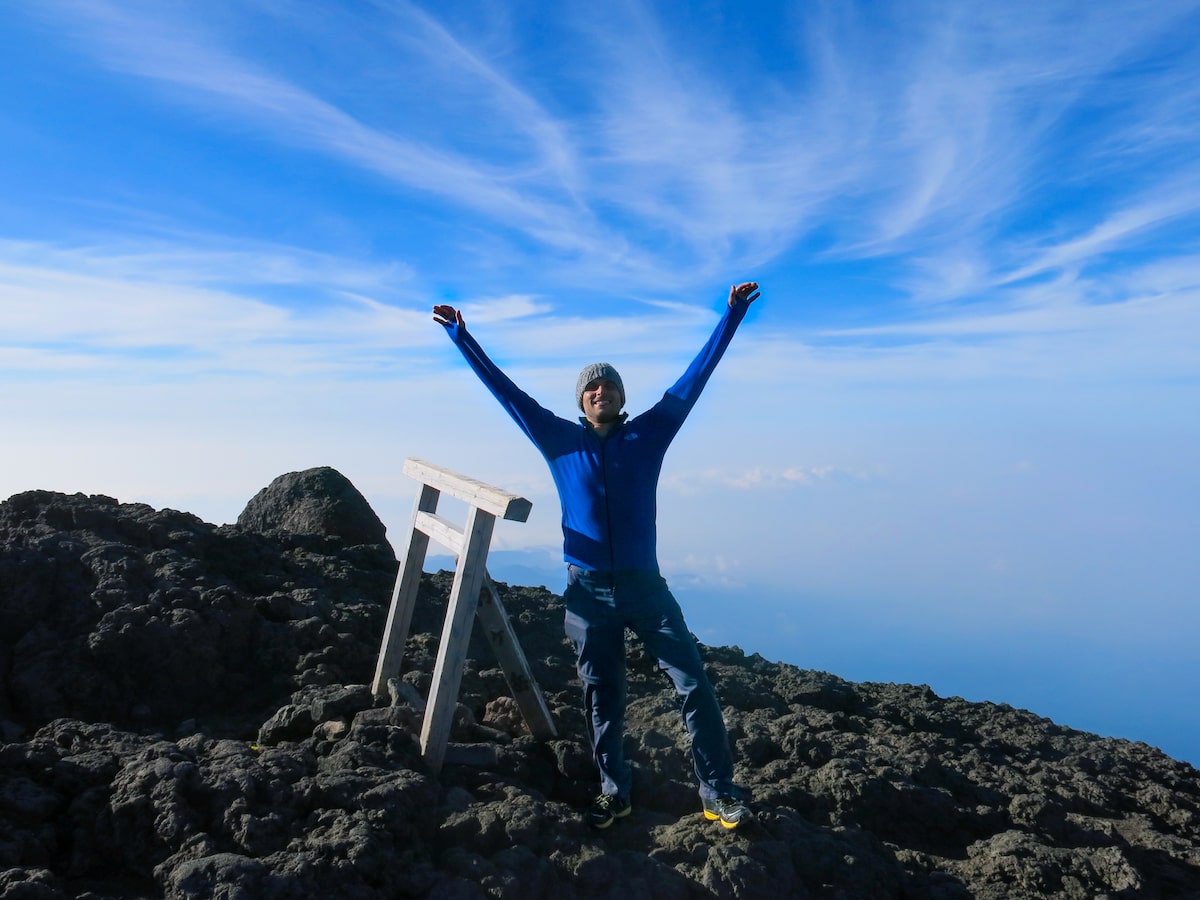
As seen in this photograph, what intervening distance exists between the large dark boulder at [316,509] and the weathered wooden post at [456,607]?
4.63 metres

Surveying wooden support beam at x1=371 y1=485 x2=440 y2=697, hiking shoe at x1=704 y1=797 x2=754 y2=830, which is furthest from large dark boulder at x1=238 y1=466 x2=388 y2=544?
hiking shoe at x1=704 y1=797 x2=754 y2=830

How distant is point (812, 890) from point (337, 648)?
13.5 feet

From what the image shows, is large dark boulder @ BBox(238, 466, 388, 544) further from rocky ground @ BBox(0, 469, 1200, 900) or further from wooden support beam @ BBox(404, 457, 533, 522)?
wooden support beam @ BBox(404, 457, 533, 522)

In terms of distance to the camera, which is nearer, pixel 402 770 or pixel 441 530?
pixel 402 770

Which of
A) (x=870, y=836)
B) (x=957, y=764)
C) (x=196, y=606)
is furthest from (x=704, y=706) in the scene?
(x=196, y=606)

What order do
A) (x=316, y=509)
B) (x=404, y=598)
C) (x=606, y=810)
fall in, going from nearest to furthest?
(x=606, y=810) → (x=404, y=598) → (x=316, y=509)

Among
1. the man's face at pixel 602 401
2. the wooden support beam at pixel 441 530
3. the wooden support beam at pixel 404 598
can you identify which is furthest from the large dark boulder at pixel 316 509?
the man's face at pixel 602 401

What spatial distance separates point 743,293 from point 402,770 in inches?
136

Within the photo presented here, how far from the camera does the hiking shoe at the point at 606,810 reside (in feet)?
18.2

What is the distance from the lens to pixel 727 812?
5.42 meters

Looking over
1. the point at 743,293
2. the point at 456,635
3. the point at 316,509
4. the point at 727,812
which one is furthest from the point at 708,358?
the point at 316,509

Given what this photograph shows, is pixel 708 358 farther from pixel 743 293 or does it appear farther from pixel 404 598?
pixel 404 598

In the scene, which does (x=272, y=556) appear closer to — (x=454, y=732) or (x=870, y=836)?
(x=454, y=732)

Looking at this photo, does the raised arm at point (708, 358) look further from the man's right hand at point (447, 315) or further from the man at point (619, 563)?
the man's right hand at point (447, 315)
